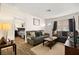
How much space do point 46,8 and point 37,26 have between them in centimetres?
33

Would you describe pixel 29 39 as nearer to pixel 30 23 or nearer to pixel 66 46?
pixel 30 23

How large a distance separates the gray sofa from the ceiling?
0.96 feet

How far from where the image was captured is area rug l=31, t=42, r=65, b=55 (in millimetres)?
1662

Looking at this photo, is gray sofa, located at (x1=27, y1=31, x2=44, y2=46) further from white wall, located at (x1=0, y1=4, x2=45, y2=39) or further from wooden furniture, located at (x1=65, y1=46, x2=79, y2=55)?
wooden furniture, located at (x1=65, y1=46, x2=79, y2=55)

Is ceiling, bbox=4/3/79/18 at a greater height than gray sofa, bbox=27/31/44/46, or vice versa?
ceiling, bbox=4/3/79/18

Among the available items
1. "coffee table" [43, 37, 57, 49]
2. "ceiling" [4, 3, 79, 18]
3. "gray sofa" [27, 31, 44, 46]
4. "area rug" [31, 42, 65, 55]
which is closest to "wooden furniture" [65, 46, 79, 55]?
"area rug" [31, 42, 65, 55]

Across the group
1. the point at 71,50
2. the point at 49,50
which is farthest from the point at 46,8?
the point at 71,50

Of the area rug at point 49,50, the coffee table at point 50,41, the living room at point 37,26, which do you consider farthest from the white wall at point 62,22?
the area rug at point 49,50

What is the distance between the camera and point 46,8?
65.6 inches

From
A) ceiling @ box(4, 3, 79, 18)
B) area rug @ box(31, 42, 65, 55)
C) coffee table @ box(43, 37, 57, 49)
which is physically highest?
ceiling @ box(4, 3, 79, 18)

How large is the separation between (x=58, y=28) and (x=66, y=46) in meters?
0.32

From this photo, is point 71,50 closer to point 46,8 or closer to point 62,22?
point 62,22
